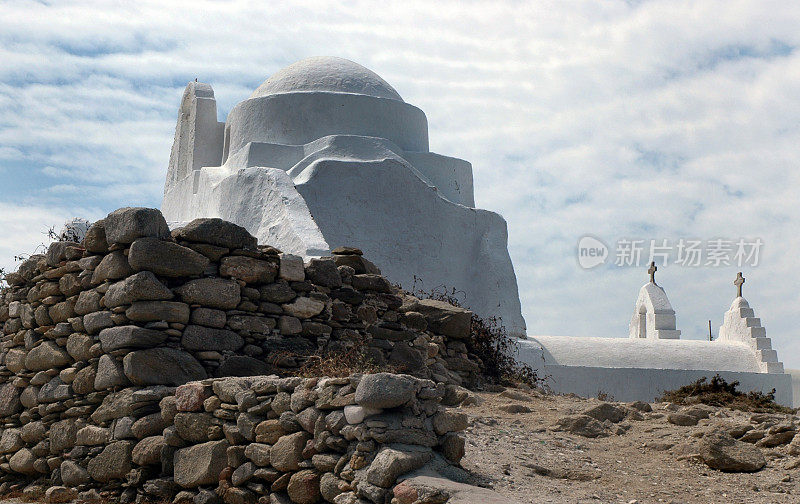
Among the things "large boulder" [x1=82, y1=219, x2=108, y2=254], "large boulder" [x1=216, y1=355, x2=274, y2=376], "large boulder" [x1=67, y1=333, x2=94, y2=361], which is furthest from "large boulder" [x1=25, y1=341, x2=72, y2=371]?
"large boulder" [x1=216, y1=355, x2=274, y2=376]

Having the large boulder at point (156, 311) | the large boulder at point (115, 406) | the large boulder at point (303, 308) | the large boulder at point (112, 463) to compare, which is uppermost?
the large boulder at point (303, 308)

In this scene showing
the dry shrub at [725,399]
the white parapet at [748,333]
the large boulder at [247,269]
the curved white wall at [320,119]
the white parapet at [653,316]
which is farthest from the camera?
the white parapet at [653,316]

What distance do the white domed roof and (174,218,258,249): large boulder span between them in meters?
6.74

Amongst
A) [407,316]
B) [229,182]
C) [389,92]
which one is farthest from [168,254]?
[389,92]

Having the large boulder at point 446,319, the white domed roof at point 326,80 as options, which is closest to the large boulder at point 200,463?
the large boulder at point 446,319

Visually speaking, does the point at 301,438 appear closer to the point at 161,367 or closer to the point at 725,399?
the point at 161,367

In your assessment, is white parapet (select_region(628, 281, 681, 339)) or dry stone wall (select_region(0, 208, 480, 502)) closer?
dry stone wall (select_region(0, 208, 480, 502))

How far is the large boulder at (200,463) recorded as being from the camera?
17.5ft

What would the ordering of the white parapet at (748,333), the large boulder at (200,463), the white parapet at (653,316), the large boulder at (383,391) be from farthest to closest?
the white parapet at (653,316) → the white parapet at (748,333) → the large boulder at (200,463) → the large boulder at (383,391)

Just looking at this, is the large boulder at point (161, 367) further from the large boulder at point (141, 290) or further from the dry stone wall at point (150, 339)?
the large boulder at point (141, 290)

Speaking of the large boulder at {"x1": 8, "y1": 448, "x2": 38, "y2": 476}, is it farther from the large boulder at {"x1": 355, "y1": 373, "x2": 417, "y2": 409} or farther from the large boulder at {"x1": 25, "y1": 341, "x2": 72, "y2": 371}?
the large boulder at {"x1": 355, "y1": 373, "x2": 417, "y2": 409}

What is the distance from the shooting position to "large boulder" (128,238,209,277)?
614 centimetres

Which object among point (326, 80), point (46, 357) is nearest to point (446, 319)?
point (46, 357)

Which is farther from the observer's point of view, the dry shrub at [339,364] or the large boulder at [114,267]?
the large boulder at [114,267]
